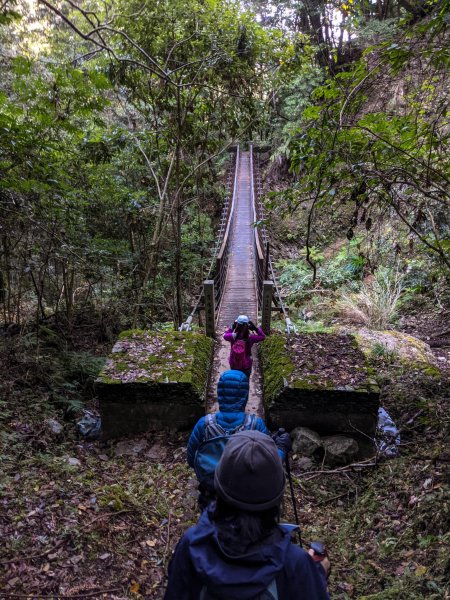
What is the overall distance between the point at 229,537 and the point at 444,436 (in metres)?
3.17

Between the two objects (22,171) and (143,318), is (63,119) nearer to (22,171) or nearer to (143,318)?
(22,171)

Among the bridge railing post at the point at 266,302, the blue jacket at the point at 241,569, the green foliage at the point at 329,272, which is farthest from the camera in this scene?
the green foliage at the point at 329,272

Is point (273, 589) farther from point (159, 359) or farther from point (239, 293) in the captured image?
point (239, 293)

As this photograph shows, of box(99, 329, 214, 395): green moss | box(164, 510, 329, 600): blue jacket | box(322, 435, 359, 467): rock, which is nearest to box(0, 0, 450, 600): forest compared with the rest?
box(322, 435, 359, 467): rock

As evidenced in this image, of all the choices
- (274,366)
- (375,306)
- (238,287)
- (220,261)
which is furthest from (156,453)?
(375,306)

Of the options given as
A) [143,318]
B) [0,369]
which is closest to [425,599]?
[0,369]

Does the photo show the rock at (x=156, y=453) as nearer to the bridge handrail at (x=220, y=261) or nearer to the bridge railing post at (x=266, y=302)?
the bridge handrail at (x=220, y=261)

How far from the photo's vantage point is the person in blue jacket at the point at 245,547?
0.98 m

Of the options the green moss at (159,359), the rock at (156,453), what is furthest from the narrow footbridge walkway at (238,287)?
the rock at (156,453)

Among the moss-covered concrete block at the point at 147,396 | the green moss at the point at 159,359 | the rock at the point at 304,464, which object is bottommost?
the rock at the point at 304,464

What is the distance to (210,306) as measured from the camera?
605 cm

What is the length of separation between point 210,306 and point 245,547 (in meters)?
5.06

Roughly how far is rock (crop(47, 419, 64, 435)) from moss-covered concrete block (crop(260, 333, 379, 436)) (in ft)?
6.80

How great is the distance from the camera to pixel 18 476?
10.2ft
